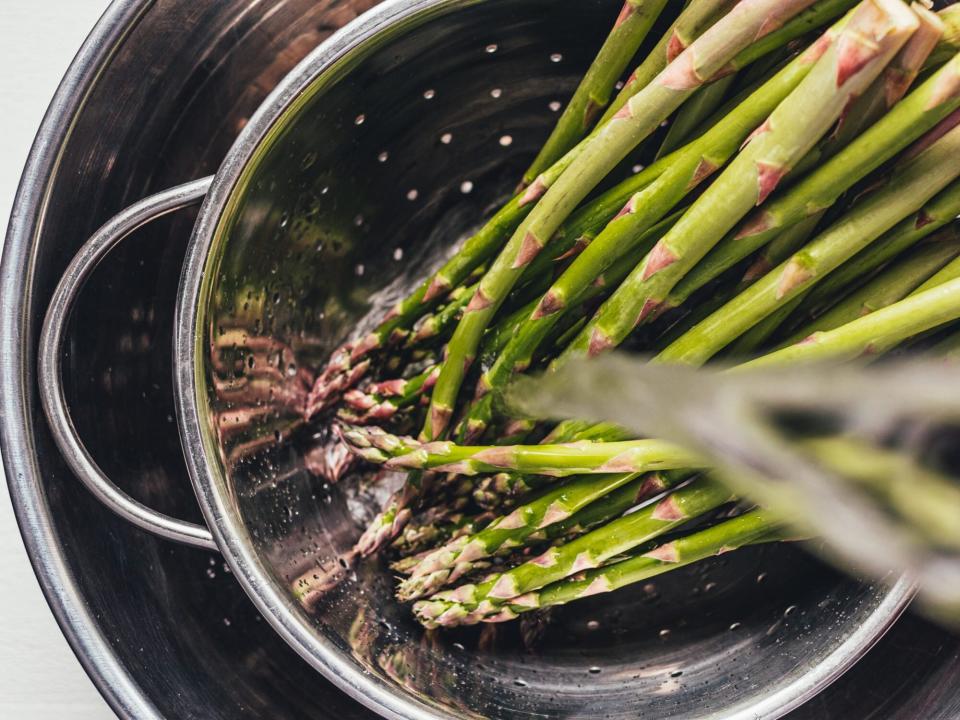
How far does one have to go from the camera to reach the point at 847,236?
0.62 metres

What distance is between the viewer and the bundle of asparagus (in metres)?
0.58

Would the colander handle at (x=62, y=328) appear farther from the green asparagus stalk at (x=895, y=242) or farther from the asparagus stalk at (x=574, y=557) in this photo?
the green asparagus stalk at (x=895, y=242)

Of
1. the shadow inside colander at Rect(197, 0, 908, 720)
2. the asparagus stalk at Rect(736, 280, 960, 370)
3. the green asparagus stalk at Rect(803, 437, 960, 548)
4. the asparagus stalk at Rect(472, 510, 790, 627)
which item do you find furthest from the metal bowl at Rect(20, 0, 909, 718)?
the green asparagus stalk at Rect(803, 437, 960, 548)

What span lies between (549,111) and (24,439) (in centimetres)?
65

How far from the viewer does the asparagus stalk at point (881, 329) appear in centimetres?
58

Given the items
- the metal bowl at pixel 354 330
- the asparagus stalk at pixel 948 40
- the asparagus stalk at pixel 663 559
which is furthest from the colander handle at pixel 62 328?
the asparagus stalk at pixel 948 40

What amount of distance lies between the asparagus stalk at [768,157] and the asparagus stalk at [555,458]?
96 mm

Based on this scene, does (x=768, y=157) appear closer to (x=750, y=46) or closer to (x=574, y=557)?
(x=750, y=46)

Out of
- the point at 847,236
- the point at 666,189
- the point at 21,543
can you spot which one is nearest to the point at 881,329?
the point at 847,236

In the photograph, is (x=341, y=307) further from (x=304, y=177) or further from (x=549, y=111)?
(x=549, y=111)

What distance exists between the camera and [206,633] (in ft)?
2.72

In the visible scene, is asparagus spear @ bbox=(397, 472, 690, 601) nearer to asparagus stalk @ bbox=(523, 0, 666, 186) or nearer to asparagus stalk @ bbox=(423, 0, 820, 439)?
asparagus stalk @ bbox=(423, 0, 820, 439)

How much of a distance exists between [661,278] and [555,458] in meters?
0.18

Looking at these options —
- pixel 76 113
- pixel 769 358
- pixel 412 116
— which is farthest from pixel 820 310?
pixel 76 113
